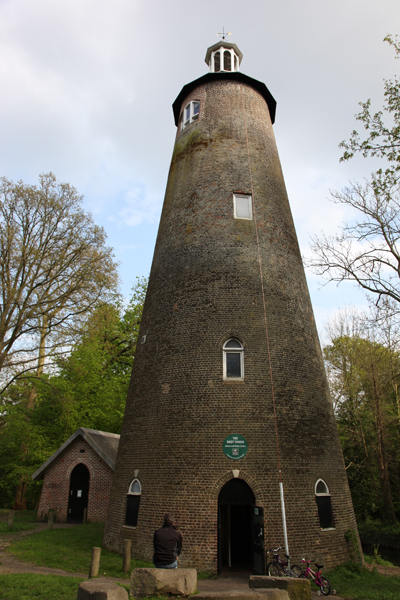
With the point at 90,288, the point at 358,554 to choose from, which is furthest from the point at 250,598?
the point at 90,288

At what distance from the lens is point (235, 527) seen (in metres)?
12.8

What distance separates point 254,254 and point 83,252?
9168 millimetres

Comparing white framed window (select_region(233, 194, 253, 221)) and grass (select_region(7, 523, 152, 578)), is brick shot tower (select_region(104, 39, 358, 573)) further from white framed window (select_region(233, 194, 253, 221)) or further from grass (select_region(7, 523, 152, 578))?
grass (select_region(7, 523, 152, 578))

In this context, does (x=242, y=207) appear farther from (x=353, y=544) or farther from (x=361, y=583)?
(x=361, y=583)

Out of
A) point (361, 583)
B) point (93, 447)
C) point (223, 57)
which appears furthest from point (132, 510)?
point (223, 57)

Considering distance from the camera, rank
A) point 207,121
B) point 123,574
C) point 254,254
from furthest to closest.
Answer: point 207,121 → point 254,254 → point 123,574

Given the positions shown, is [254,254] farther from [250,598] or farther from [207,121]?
[250,598]

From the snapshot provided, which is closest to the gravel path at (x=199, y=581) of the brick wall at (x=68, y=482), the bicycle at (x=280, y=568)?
the bicycle at (x=280, y=568)

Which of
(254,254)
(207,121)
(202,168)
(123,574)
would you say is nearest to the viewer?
(123,574)

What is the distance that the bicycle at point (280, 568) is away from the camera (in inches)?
374

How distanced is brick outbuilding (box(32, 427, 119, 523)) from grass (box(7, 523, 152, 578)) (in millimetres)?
2527

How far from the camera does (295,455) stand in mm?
11266

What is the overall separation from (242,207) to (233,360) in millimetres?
5637

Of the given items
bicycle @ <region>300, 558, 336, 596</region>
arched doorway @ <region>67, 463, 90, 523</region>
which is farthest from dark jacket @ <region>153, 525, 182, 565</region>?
arched doorway @ <region>67, 463, 90, 523</region>
